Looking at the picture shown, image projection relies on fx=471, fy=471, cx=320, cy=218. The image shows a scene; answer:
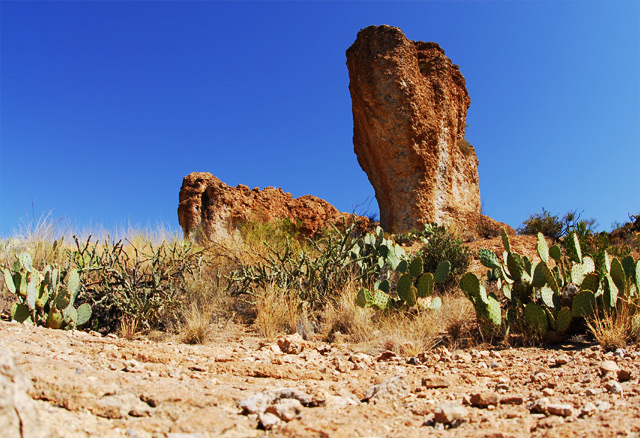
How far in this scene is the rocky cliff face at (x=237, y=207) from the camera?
11.6m

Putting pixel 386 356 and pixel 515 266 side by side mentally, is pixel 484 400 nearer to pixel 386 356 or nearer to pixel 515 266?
pixel 386 356

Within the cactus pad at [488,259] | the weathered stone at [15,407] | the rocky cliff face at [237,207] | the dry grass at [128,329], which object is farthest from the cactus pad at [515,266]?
the rocky cliff face at [237,207]

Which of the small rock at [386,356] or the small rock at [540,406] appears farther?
the small rock at [386,356]

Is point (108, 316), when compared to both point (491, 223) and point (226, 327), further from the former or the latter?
point (491, 223)

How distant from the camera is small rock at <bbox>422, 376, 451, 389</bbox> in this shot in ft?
8.89

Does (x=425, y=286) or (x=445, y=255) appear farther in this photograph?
(x=445, y=255)

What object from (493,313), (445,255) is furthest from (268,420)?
(445,255)

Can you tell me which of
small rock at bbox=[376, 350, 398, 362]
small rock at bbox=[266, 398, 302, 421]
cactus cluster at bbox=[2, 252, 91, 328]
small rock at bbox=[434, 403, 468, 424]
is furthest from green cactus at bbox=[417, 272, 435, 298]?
cactus cluster at bbox=[2, 252, 91, 328]

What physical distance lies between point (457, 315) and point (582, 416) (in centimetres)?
242

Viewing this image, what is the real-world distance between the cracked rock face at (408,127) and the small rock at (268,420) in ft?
27.5

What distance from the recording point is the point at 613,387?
239 centimetres

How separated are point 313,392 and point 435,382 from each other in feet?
2.57

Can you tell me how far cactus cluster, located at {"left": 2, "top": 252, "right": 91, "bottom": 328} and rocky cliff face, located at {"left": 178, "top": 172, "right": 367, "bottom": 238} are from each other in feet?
21.5

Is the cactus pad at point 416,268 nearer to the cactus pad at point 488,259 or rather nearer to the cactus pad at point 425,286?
the cactus pad at point 425,286
